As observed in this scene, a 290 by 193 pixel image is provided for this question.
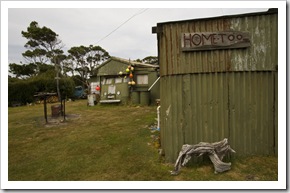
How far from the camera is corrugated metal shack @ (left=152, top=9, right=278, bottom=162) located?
4.27m

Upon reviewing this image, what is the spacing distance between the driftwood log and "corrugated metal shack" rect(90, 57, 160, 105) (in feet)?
36.1

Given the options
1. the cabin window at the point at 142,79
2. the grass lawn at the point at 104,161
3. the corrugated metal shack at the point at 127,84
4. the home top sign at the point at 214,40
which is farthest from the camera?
the cabin window at the point at 142,79

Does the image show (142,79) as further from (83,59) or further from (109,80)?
(83,59)

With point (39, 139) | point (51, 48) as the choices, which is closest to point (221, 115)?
point (39, 139)

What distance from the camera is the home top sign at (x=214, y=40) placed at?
426cm

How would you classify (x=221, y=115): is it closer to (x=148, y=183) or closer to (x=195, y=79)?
(x=195, y=79)

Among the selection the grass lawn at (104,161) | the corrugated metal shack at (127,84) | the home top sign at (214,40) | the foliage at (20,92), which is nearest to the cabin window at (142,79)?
the corrugated metal shack at (127,84)

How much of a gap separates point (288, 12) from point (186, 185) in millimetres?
4186

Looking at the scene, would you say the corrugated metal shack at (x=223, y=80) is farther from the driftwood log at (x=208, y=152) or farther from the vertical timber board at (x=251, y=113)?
the driftwood log at (x=208, y=152)

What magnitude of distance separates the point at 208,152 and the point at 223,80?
1.75 meters

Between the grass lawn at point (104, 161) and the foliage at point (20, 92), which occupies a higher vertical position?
the foliage at point (20, 92)

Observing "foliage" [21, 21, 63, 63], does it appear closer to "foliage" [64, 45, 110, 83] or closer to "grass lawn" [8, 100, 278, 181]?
"foliage" [64, 45, 110, 83]

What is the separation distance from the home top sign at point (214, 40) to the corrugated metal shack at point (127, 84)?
35.7ft

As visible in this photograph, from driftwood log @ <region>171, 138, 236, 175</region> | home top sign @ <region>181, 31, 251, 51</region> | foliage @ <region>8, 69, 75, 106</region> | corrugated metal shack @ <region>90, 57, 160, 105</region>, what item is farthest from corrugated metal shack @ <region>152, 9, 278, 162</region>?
foliage @ <region>8, 69, 75, 106</region>
